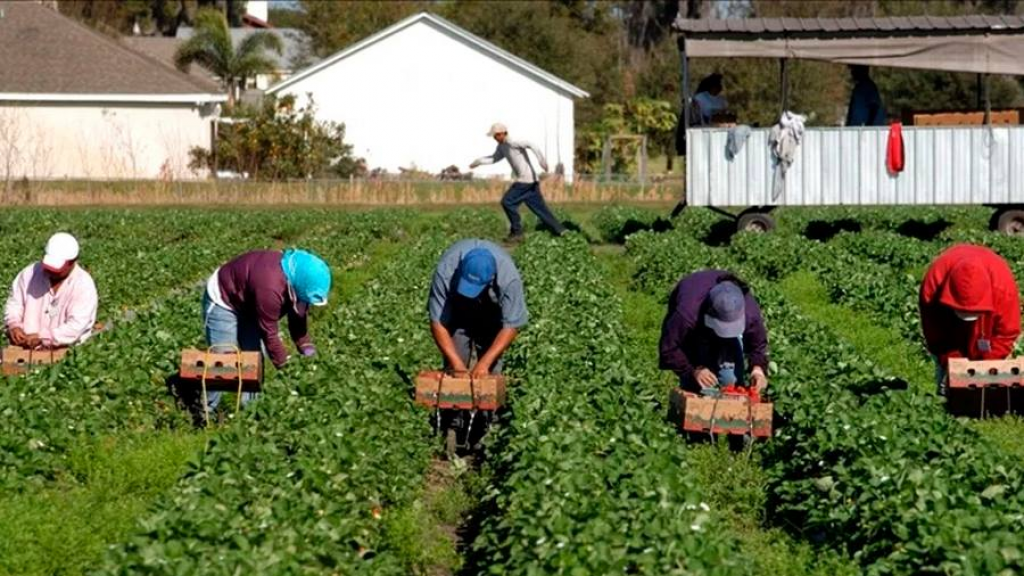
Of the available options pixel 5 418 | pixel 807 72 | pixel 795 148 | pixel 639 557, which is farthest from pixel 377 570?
pixel 807 72

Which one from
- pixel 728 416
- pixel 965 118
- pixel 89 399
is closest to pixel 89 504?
pixel 89 399

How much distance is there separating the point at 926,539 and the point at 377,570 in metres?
2.53

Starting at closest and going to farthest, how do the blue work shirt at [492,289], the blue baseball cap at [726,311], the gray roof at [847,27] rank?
the blue baseball cap at [726,311] → the blue work shirt at [492,289] → the gray roof at [847,27]

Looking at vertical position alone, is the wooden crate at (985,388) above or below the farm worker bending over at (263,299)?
below

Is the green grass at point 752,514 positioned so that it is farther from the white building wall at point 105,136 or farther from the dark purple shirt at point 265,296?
the white building wall at point 105,136

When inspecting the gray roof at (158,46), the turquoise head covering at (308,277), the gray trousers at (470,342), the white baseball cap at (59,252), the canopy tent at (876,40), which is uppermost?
the gray roof at (158,46)

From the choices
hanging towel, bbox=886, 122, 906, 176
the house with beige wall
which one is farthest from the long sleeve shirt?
the house with beige wall

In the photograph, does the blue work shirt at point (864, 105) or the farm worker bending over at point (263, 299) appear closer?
the farm worker bending over at point (263, 299)

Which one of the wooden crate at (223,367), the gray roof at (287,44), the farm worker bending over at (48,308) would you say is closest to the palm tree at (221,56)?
the gray roof at (287,44)

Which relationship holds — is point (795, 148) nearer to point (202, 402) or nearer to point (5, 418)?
point (202, 402)

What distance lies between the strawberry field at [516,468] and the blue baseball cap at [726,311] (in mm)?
649

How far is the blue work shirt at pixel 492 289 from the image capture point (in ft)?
38.7

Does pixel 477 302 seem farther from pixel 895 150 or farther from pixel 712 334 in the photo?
pixel 895 150

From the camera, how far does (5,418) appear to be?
11.1 meters
